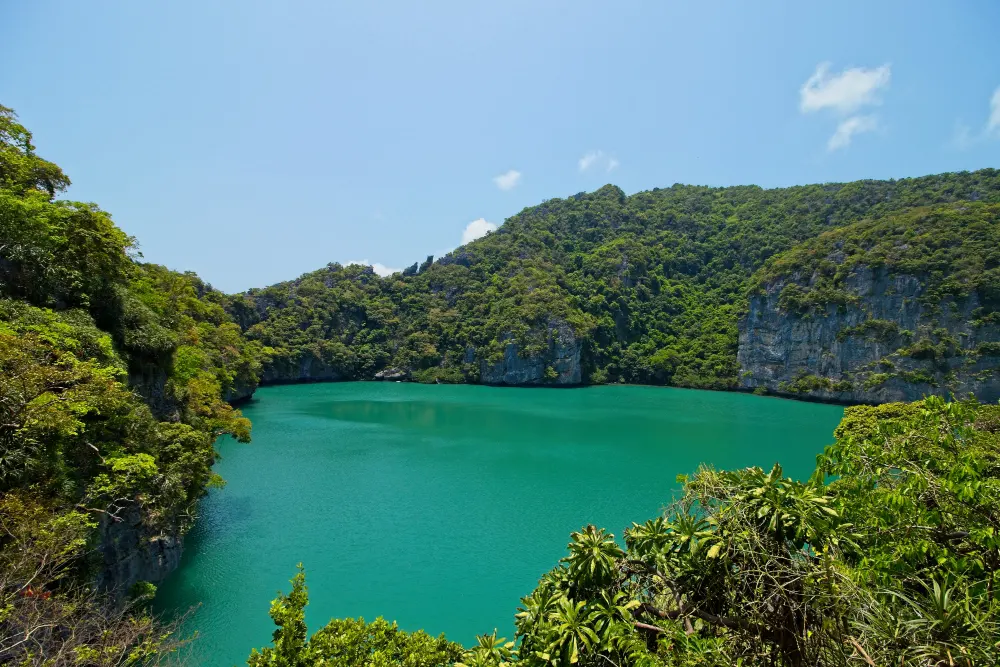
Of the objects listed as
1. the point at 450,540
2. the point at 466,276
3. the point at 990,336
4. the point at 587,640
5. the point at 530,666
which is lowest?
the point at 450,540

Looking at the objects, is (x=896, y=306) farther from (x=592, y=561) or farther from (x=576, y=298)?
(x=592, y=561)

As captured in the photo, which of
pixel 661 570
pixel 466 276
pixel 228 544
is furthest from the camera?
pixel 466 276

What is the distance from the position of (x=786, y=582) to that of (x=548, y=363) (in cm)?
6131

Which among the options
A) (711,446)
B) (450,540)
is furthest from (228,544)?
(711,446)

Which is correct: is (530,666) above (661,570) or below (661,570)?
below

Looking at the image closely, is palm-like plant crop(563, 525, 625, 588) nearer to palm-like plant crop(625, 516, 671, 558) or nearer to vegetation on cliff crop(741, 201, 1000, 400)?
palm-like plant crop(625, 516, 671, 558)

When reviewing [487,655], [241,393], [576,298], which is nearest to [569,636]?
[487,655]

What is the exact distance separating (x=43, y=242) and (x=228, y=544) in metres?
9.82

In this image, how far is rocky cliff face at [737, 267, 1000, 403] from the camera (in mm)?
44562

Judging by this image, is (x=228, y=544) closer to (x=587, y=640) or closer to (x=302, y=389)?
(x=587, y=640)

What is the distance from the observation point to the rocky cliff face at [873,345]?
146 feet

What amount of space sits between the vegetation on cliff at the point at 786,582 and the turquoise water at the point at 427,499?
25.9 ft

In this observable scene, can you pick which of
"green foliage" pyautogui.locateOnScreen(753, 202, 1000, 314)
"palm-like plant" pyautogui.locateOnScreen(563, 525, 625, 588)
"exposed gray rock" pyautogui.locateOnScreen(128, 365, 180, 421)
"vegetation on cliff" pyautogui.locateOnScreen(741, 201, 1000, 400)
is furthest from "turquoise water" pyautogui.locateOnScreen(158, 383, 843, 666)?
"green foliage" pyautogui.locateOnScreen(753, 202, 1000, 314)

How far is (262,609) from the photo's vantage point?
39.3ft
